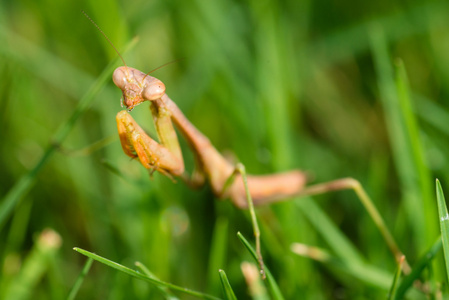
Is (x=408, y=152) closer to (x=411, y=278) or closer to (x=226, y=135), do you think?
(x=411, y=278)

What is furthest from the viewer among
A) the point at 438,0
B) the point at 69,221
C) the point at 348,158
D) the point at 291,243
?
the point at 438,0

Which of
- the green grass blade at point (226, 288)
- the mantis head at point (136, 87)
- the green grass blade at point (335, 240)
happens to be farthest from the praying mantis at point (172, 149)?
the green grass blade at point (226, 288)

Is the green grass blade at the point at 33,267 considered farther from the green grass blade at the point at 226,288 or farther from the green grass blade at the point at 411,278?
the green grass blade at the point at 411,278

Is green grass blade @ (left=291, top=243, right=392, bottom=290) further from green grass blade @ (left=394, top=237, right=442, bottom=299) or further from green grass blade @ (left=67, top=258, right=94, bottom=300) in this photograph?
green grass blade @ (left=67, top=258, right=94, bottom=300)

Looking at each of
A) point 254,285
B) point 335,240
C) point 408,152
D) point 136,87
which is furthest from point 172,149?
point 408,152

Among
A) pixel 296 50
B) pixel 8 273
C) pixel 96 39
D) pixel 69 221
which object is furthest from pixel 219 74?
pixel 8 273

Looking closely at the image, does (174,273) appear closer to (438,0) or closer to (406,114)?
(406,114)
